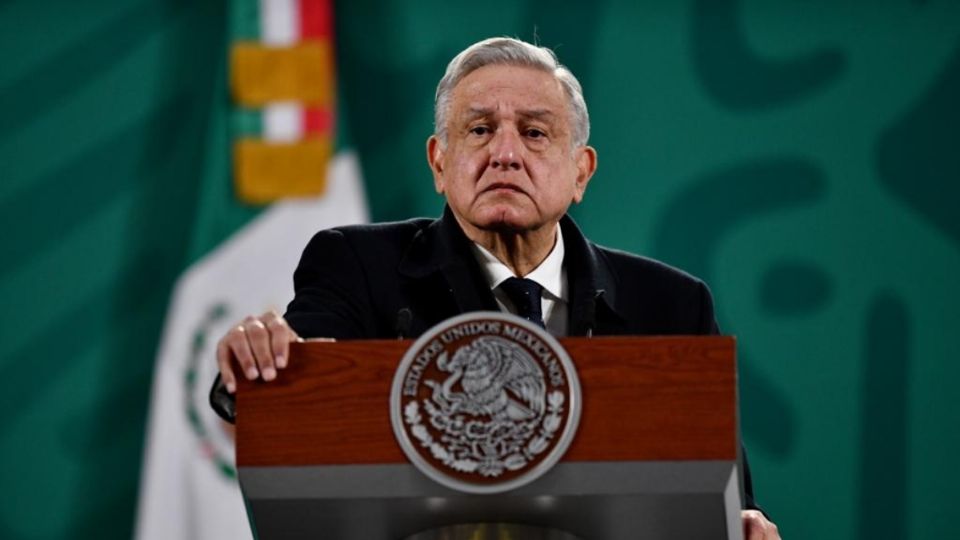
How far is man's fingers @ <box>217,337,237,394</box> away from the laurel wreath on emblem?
0.72 ft

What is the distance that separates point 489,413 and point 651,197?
290 centimetres

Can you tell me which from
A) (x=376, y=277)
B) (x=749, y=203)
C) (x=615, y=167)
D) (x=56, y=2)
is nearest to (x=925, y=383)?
(x=749, y=203)

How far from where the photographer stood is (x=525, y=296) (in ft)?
7.77

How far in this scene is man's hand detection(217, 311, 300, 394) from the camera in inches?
68.4

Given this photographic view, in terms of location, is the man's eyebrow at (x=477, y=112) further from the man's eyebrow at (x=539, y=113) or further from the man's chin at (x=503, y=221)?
the man's chin at (x=503, y=221)

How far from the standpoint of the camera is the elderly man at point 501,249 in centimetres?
234

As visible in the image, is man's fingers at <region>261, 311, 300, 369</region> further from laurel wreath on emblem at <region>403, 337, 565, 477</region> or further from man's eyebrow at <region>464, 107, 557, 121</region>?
man's eyebrow at <region>464, 107, 557, 121</region>

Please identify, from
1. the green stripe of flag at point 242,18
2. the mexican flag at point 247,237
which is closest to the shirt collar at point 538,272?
the mexican flag at point 247,237

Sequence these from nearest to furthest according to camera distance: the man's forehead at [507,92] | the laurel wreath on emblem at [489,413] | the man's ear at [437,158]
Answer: the laurel wreath on emblem at [489,413] < the man's forehead at [507,92] < the man's ear at [437,158]

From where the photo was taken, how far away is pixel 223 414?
1.90m

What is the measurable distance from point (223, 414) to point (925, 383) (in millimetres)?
2992

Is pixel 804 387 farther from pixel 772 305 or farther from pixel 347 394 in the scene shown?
pixel 347 394

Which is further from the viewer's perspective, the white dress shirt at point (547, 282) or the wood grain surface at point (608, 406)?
the white dress shirt at point (547, 282)

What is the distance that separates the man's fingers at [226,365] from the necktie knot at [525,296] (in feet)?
2.18
